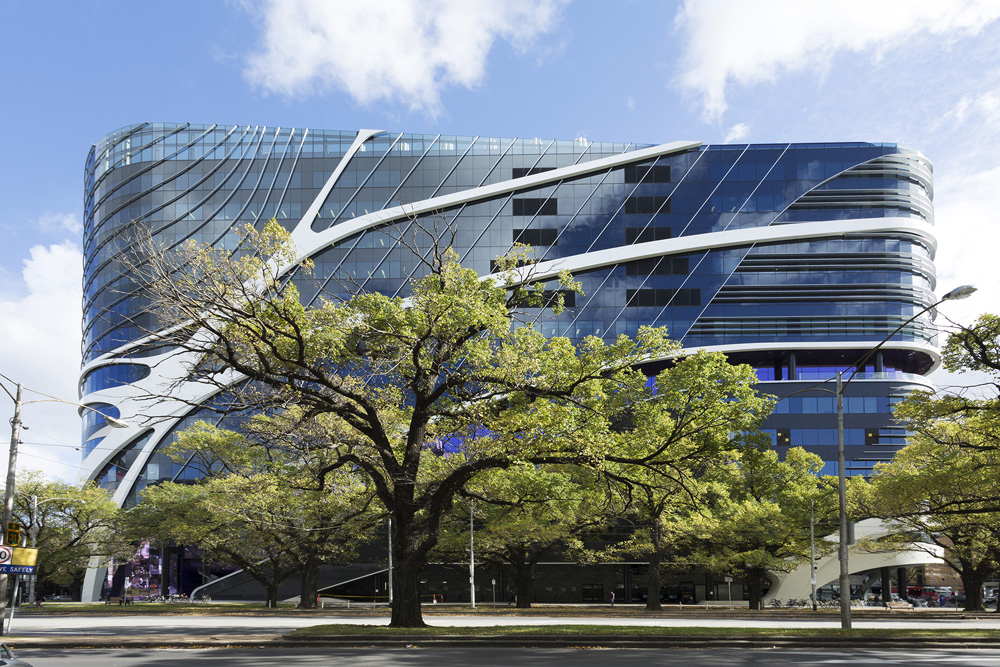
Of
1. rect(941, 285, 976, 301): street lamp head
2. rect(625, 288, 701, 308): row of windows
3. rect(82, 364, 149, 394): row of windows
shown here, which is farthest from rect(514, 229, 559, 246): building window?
rect(941, 285, 976, 301): street lamp head

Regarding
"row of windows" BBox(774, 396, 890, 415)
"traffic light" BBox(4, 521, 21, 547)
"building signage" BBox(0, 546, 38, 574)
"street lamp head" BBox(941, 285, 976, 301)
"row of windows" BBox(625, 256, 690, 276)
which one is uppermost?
"row of windows" BBox(625, 256, 690, 276)

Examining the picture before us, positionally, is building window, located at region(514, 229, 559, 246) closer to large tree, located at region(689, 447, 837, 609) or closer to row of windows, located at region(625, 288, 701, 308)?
row of windows, located at region(625, 288, 701, 308)

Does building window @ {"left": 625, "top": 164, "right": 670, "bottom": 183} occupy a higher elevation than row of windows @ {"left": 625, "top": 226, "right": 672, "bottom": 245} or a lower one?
higher

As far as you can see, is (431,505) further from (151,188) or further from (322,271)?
(151,188)

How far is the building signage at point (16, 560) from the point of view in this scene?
76.5 feet

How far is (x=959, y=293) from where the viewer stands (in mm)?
21531

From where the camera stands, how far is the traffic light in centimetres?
2392

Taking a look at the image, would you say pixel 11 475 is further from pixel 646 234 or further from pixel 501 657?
pixel 646 234

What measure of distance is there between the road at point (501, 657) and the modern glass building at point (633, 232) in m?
58.0

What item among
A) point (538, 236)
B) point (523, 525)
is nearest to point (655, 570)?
point (523, 525)

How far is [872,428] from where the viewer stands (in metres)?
77.1

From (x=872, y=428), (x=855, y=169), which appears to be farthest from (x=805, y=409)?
(x=855, y=169)

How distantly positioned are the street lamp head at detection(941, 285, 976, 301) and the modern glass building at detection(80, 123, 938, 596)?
185 feet

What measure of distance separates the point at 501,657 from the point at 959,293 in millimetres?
15737
